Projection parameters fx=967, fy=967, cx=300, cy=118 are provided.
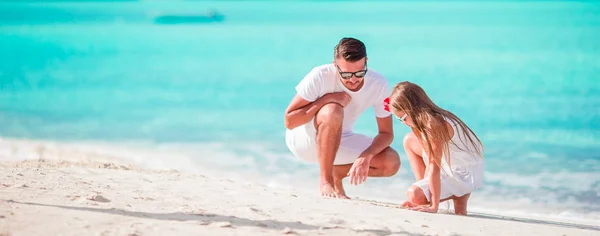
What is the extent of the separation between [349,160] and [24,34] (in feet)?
91.2

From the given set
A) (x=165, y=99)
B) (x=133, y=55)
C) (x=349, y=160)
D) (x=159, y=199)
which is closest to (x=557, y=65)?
(x=165, y=99)

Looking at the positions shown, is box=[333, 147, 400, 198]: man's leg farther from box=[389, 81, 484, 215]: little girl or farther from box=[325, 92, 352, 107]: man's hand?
box=[325, 92, 352, 107]: man's hand

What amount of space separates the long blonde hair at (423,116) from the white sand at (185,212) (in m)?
0.41

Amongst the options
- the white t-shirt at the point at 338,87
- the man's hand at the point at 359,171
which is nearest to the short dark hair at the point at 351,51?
the white t-shirt at the point at 338,87

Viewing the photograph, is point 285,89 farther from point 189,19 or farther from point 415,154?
point 189,19

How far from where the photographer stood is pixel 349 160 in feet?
20.0

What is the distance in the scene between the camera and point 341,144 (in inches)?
239

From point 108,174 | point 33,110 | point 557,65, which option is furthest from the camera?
point 557,65

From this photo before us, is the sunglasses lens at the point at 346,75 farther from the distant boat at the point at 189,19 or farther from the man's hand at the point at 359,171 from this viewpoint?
the distant boat at the point at 189,19

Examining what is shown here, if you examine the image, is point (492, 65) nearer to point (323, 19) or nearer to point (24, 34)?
point (24, 34)

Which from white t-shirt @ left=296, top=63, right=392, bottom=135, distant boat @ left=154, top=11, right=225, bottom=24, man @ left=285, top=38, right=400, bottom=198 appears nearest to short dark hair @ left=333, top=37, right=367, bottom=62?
man @ left=285, top=38, right=400, bottom=198

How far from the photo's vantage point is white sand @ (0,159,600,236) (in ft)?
14.1

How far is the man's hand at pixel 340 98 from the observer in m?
5.86

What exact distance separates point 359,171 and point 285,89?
10.3m
